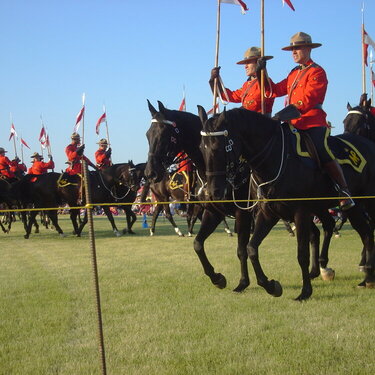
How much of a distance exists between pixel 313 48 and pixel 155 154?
2.94 meters

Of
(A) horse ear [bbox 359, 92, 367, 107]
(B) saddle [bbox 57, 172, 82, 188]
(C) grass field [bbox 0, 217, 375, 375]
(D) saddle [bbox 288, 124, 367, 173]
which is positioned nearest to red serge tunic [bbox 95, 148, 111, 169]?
(B) saddle [bbox 57, 172, 82, 188]

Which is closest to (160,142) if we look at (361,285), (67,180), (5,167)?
(361,285)

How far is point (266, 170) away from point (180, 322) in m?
2.17

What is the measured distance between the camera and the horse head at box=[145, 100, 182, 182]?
22.7 feet

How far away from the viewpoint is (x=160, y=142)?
6969 mm

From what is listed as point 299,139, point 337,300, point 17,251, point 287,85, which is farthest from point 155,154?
point 17,251

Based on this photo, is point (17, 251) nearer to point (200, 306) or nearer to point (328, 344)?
point (200, 306)

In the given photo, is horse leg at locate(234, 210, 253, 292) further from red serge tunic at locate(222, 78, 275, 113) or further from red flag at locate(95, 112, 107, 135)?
red flag at locate(95, 112, 107, 135)

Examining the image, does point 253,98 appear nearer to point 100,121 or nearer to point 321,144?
point 321,144

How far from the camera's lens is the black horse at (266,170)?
5980 mm

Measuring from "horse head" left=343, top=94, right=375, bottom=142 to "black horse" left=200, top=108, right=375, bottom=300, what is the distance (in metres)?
2.60

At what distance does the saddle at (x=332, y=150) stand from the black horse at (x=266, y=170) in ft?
0.21

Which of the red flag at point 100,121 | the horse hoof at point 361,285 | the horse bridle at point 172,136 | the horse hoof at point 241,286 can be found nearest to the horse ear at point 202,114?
the horse bridle at point 172,136

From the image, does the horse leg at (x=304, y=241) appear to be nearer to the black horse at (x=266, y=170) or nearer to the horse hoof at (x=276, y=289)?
the black horse at (x=266, y=170)
